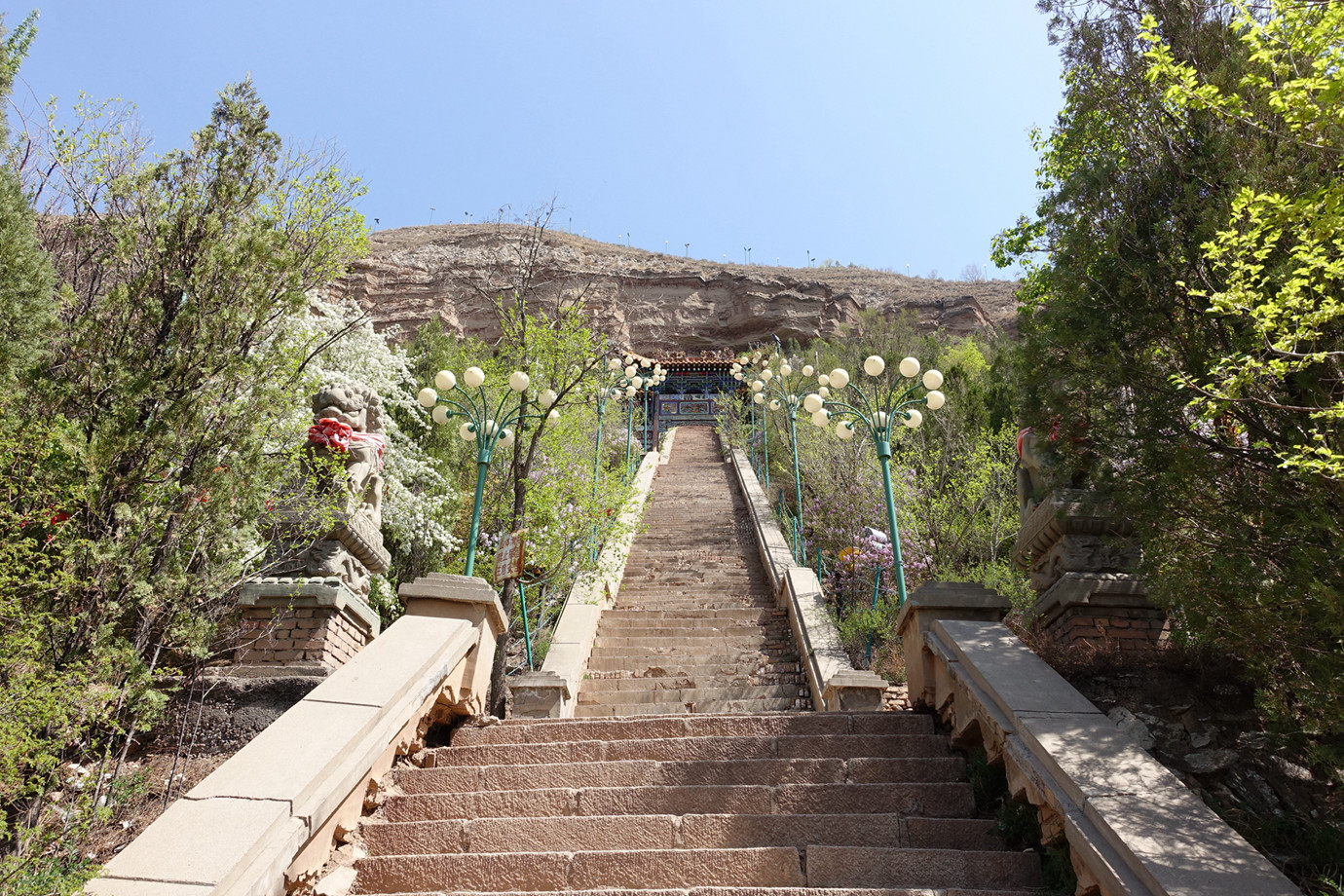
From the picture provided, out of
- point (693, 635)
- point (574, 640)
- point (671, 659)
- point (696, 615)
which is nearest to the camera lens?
point (574, 640)

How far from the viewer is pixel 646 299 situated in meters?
43.6

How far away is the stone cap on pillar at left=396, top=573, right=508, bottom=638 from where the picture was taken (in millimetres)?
6227

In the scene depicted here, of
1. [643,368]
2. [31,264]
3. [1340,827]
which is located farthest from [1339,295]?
[643,368]

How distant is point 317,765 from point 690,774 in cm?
208

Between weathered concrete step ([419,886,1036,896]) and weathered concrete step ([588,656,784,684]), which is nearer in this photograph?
weathered concrete step ([419,886,1036,896])

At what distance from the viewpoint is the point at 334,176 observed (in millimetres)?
7582

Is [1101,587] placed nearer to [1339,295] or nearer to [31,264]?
[1339,295]

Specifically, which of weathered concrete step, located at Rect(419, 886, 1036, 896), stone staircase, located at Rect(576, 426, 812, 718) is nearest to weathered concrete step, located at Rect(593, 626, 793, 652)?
stone staircase, located at Rect(576, 426, 812, 718)

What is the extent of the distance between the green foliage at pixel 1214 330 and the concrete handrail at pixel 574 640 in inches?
187

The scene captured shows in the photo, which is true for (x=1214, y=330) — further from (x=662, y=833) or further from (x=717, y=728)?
(x=662, y=833)

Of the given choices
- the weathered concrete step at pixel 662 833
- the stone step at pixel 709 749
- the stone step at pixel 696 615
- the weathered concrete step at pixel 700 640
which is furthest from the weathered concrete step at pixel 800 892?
the stone step at pixel 696 615

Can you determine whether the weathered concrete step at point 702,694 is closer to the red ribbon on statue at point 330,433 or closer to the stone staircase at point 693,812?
the stone staircase at point 693,812

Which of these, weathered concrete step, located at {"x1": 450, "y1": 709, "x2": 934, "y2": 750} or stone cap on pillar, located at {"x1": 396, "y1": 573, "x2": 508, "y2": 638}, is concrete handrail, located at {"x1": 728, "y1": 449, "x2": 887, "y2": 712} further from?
stone cap on pillar, located at {"x1": 396, "y1": 573, "x2": 508, "y2": 638}

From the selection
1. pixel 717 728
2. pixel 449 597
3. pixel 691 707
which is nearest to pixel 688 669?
pixel 691 707
